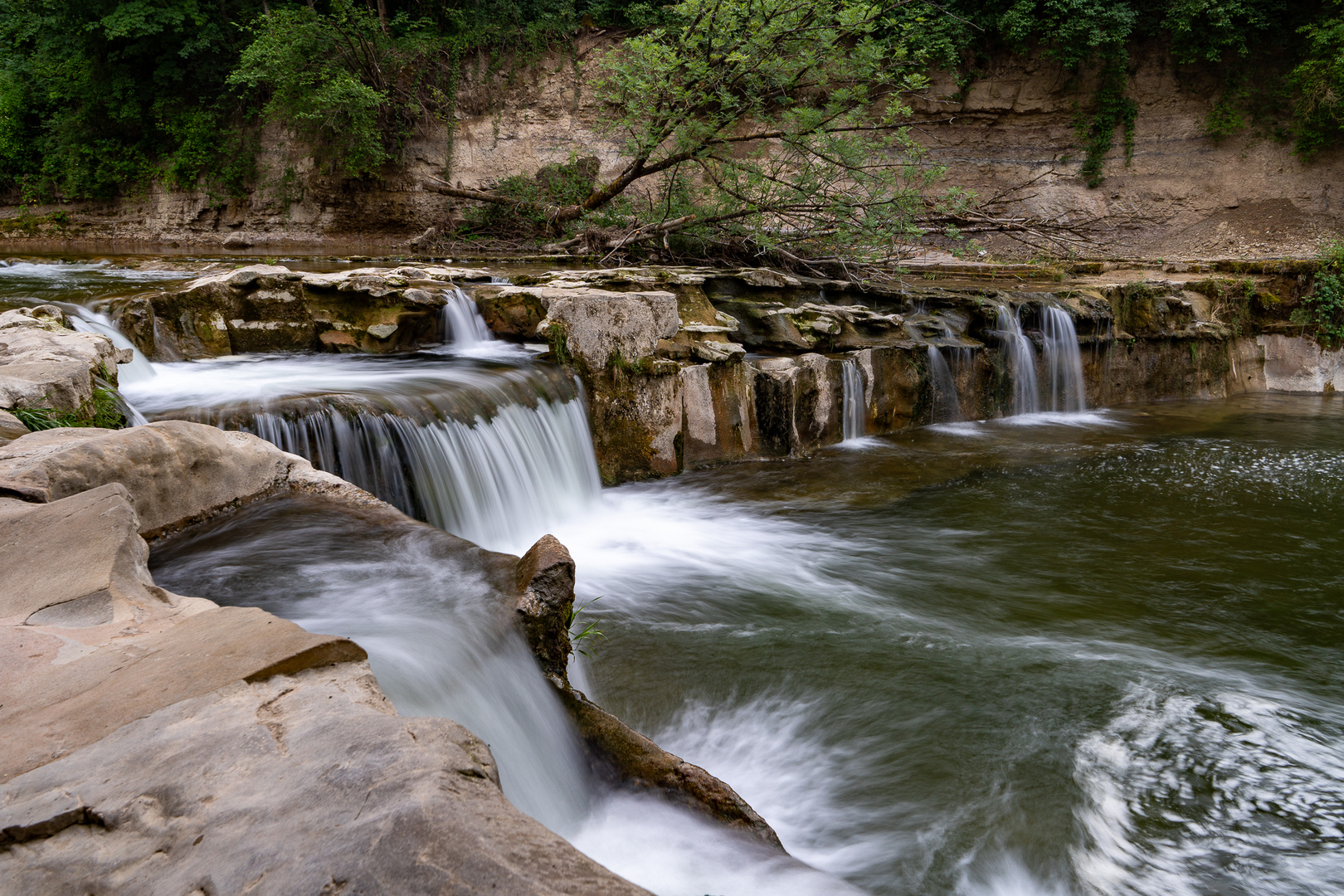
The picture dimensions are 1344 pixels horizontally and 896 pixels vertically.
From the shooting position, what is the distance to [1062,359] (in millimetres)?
10297

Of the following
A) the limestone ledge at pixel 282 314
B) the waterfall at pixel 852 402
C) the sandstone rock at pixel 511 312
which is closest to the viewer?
the limestone ledge at pixel 282 314

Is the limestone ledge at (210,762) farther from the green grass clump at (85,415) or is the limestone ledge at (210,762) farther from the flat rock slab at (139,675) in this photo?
the green grass clump at (85,415)

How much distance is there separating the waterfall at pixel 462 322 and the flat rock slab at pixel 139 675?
5.85 metres

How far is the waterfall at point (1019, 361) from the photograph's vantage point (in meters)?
9.85

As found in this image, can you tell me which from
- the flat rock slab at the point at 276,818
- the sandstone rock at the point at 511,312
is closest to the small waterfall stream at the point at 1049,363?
the sandstone rock at the point at 511,312

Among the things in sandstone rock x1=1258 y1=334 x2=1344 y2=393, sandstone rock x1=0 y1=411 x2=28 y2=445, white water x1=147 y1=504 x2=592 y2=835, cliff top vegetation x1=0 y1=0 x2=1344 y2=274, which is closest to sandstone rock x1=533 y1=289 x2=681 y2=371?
cliff top vegetation x1=0 y1=0 x2=1344 y2=274

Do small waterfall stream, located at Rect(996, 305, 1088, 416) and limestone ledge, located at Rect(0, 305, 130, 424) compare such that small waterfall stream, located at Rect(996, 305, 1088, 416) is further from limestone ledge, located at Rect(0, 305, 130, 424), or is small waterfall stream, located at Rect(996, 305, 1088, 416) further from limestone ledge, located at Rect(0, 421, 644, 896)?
limestone ledge, located at Rect(0, 421, 644, 896)

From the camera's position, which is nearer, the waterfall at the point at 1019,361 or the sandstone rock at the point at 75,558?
the sandstone rock at the point at 75,558

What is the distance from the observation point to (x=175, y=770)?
1538 mm

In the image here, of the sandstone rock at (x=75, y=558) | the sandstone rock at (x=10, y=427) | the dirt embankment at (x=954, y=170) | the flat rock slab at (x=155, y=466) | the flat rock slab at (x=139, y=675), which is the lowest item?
the flat rock slab at (x=139, y=675)

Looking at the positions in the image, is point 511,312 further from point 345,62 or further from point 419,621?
point 345,62

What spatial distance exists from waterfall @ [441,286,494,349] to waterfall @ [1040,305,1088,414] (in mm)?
6943

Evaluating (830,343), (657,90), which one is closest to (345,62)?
(657,90)

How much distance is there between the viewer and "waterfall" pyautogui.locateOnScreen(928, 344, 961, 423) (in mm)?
9195
